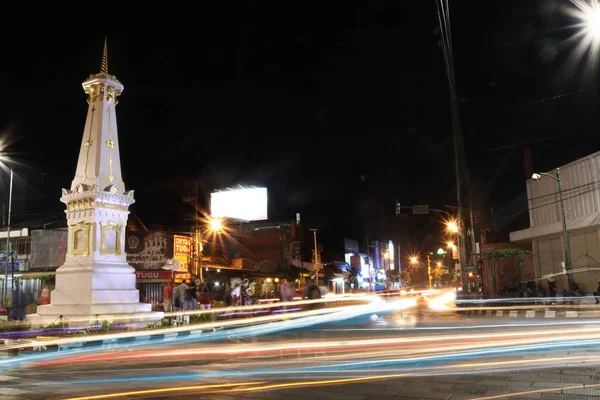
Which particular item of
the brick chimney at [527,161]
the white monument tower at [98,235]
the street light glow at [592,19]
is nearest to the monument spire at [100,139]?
the white monument tower at [98,235]

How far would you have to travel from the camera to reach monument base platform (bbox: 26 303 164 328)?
17.6 m

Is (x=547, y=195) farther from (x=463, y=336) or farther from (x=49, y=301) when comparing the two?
(x=49, y=301)

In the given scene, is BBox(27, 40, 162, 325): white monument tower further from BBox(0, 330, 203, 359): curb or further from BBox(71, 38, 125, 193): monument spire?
BBox(0, 330, 203, 359): curb

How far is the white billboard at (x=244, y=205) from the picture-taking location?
51188 millimetres

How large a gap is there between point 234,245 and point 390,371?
129 ft

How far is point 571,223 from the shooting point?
2973cm

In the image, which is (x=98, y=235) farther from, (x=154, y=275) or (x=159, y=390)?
(x=154, y=275)

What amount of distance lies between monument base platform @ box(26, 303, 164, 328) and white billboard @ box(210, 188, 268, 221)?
31.4 metres

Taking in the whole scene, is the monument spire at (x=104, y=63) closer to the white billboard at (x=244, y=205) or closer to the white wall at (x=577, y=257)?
the white wall at (x=577, y=257)

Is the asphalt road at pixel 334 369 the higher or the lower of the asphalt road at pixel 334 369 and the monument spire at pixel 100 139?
the lower

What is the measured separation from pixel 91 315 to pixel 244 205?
111 ft

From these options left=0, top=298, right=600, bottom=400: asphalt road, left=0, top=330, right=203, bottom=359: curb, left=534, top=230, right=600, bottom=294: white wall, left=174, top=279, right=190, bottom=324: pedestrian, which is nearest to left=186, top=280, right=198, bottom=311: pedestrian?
left=174, top=279, right=190, bottom=324: pedestrian

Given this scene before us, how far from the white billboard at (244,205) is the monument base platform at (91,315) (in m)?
31.4

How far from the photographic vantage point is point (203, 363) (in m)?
11.1
